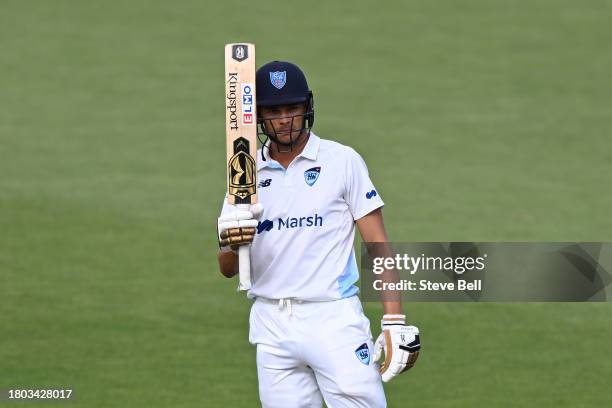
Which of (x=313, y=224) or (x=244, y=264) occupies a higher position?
(x=313, y=224)

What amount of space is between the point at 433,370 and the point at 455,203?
4.34 m

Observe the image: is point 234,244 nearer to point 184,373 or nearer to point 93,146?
point 184,373

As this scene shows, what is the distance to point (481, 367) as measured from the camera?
34.1 ft

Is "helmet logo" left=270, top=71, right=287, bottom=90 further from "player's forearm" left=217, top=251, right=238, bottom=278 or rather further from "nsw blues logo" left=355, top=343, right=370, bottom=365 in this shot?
"nsw blues logo" left=355, top=343, right=370, bottom=365

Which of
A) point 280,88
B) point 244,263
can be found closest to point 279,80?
point 280,88

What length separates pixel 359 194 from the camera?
267 inches

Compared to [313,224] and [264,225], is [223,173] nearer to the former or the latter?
[264,225]

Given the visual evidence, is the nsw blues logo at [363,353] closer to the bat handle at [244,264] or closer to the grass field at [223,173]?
the bat handle at [244,264]

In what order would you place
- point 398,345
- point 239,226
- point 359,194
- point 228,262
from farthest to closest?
1. point 228,262
2. point 359,194
3. point 398,345
4. point 239,226

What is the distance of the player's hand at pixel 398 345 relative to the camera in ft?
21.9

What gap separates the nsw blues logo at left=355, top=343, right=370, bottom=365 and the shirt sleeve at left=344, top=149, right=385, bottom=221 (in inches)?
25.0

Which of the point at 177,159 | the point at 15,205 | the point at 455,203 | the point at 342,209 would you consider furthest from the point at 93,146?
the point at 342,209

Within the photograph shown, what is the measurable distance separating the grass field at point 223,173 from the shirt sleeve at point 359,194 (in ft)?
10.8

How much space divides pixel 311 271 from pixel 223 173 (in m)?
9.16
